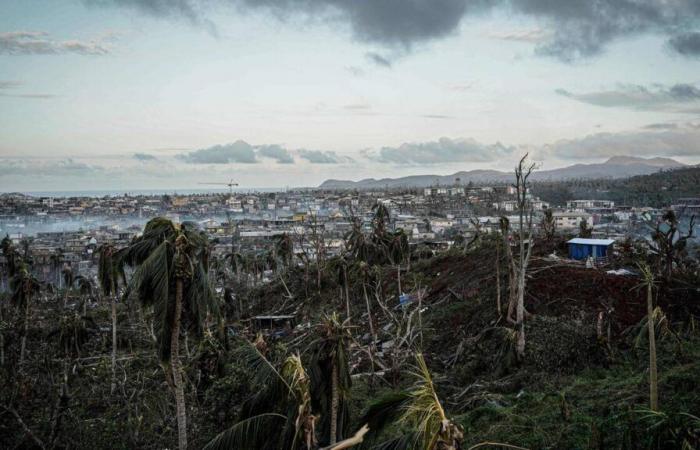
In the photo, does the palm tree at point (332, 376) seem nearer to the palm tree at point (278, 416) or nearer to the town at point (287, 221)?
the palm tree at point (278, 416)

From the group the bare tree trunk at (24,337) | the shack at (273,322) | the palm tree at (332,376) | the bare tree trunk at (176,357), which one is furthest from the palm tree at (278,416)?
the shack at (273,322)

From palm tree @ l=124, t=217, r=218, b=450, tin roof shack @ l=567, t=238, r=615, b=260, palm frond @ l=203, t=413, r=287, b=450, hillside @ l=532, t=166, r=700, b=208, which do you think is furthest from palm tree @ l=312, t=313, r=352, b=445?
hillside @ l=532, t=166, r=700, b=208

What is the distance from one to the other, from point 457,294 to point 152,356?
12762mm

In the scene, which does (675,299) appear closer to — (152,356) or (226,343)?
(226,343)

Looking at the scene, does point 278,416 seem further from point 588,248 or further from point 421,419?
point 588,248

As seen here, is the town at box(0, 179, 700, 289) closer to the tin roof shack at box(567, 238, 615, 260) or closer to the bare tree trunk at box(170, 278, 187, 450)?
the tin roof shack at box(567, 238, 615, 260)

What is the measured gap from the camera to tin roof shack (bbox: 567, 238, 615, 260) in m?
22.1

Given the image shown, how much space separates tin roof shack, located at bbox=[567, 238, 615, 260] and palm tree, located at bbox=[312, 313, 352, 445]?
66.6ft

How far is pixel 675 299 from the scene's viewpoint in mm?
14992

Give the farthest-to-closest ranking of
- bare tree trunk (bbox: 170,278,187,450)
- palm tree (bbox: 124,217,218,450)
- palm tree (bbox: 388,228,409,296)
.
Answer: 1. palm tree (bbox: 388,228,409,296)
2. bare tree trunk (bbox: 170,278,187,450)
3. palm tree (bbox: 124,217,218,450)

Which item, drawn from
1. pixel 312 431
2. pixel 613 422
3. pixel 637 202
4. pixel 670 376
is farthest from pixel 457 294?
pixel 637 202

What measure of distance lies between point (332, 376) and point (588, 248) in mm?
21175

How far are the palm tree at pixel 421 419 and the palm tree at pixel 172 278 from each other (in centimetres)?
A: 445

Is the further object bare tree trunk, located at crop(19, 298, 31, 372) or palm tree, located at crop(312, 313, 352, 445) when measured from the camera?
bare tree trunk, located at crop(19, 298, 31, 372)
